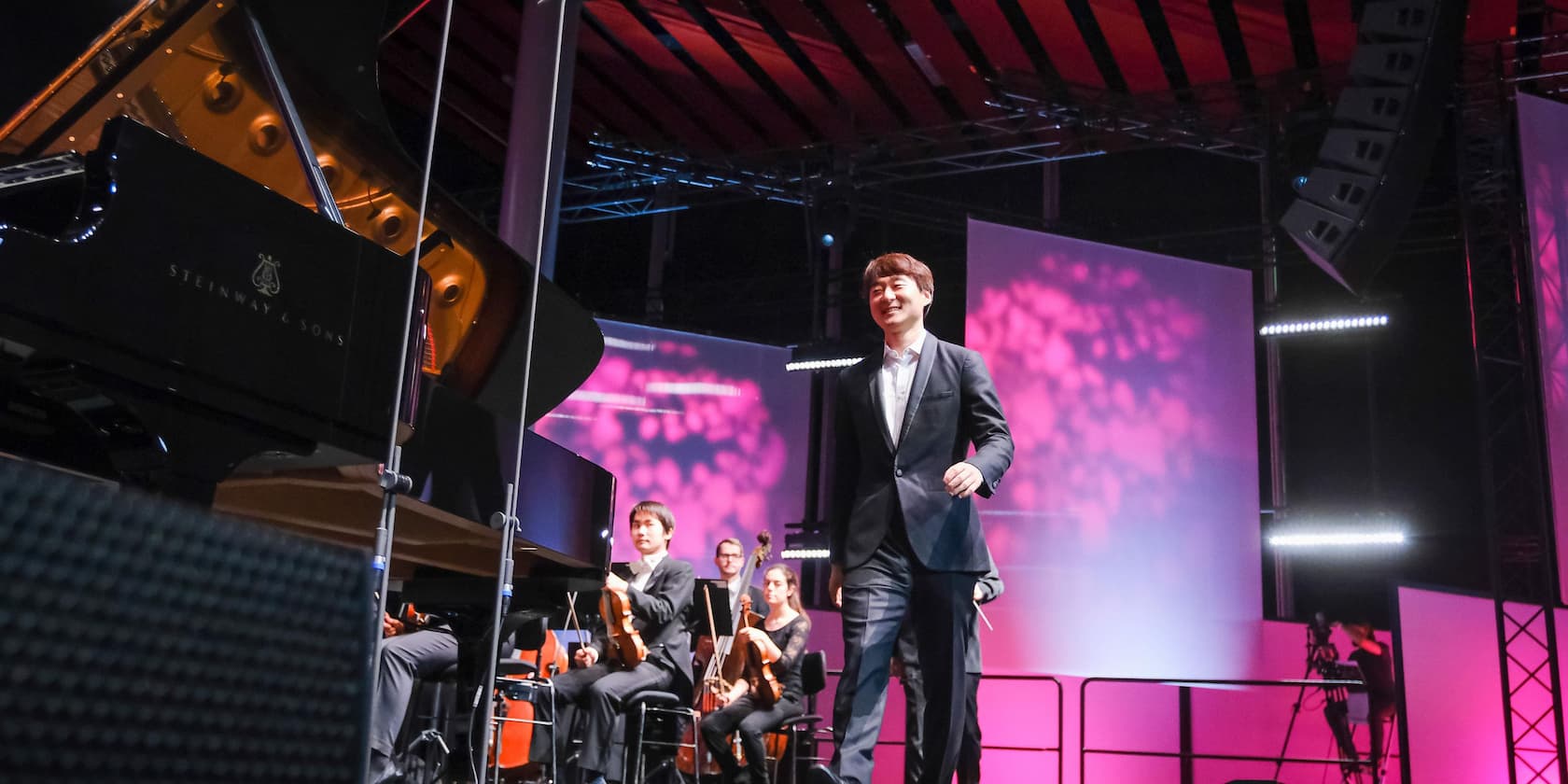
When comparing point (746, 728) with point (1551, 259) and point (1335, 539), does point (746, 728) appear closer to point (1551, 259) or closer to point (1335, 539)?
point (1551, 259)

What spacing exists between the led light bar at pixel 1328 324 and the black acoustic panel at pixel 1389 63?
3415mm

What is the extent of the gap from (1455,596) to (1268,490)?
4637 millimetres

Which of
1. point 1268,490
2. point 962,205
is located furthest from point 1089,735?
point 962,205

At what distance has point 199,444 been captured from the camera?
210 centimetres

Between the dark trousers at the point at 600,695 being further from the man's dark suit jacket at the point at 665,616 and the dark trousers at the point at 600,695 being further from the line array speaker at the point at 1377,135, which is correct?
the line array speaker at the point at 1377,135

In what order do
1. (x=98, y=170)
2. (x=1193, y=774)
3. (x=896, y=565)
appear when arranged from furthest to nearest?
(x=1193, y=774), (x=896, y=565), (x=98, y=170)

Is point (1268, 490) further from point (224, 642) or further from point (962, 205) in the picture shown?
point (224, 642)

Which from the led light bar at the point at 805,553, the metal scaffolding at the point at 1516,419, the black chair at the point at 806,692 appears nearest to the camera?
the black chair at the point at 806,692

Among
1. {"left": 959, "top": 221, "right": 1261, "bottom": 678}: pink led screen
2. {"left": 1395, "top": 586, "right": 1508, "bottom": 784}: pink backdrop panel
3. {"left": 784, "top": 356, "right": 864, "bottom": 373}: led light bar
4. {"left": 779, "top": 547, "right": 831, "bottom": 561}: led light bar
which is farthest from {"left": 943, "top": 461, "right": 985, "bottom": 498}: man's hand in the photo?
{"left": 784, "top": 356, "right": 864, "bottom": 373}: led light bar

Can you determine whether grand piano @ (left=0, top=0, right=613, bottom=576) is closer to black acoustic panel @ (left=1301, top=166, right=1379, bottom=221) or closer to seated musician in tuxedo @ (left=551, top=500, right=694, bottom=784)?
seated musician in tuxedo @ (left=551, top=500, right=694, bottom=784)

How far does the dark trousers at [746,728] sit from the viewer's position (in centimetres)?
626

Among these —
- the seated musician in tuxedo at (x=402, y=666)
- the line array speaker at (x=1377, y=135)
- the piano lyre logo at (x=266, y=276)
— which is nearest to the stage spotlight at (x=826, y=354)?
the line array speaker at (x=1377, y=135)

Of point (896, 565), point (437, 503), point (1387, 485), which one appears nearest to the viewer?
point (437, 503)

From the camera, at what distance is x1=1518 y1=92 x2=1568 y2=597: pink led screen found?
7430 mm
